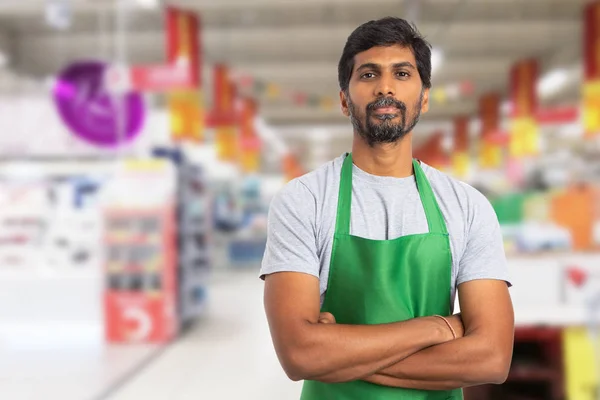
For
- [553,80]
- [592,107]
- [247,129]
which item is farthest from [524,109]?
[247,129]

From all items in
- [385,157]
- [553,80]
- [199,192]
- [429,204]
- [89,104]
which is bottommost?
[199,192]

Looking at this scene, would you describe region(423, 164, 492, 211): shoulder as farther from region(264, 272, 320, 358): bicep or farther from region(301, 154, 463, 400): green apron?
region(264, 272, 320, 358): bicep

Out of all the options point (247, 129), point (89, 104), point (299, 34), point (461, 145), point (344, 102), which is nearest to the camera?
point (344, 102)

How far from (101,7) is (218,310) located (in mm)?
5644

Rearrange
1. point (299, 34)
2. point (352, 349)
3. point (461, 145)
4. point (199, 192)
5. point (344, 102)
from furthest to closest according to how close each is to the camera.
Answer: point (461, 145), point (299, 34), point (199, 192), point (344, 102), point (352, 349)

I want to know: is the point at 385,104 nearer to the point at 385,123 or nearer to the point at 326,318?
the point at 385,123

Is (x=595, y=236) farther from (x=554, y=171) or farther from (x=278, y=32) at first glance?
(x=278, y=32)

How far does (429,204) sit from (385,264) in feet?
0.59

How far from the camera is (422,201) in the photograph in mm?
1425

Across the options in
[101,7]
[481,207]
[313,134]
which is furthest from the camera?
[313,134]

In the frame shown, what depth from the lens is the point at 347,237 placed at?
54.1 inches

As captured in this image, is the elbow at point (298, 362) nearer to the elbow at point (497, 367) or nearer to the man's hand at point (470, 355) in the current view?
the man's hand at point (470, 355)

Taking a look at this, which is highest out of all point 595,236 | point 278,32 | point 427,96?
point 278,32

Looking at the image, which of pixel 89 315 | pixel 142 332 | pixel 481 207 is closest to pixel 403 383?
pixel 481 207
